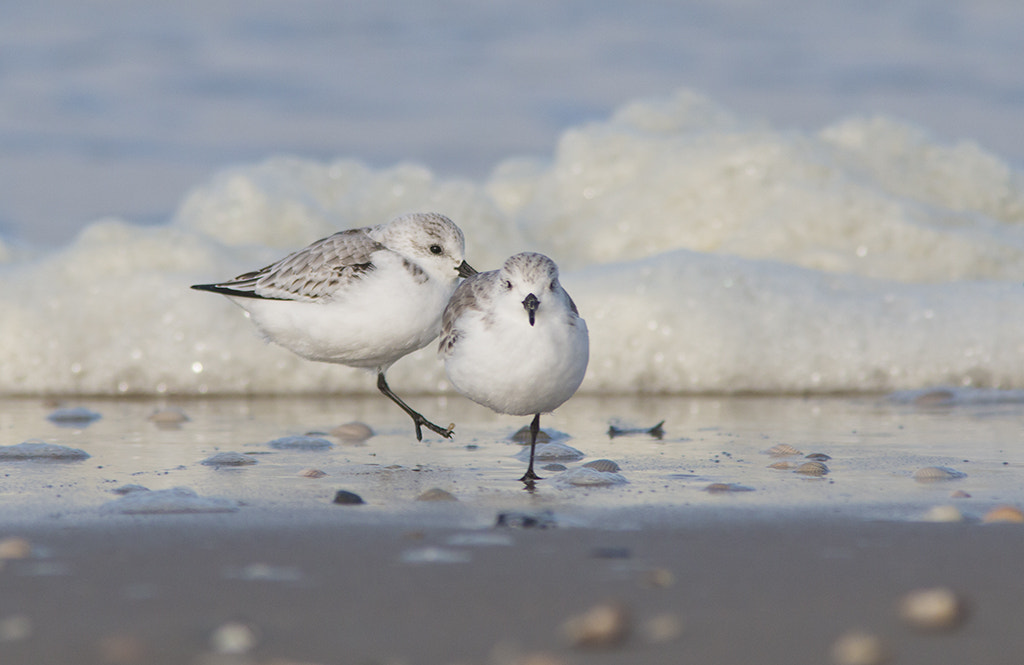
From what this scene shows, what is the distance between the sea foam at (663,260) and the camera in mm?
6934

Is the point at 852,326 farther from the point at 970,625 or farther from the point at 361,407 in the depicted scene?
the point at 970,625

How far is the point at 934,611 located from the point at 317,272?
291 centimetres

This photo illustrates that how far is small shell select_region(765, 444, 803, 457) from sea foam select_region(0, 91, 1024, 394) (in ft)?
8.67

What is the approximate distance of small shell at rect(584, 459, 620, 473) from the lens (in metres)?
3.83

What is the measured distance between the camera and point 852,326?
23.2 ft

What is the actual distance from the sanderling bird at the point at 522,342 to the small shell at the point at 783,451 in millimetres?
935

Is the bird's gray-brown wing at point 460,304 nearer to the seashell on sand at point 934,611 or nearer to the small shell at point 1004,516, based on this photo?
the small shell at point 1004,516

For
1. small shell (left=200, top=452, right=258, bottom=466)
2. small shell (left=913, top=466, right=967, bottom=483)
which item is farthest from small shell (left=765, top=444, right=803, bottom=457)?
small shell (left=200, top=452, right=258, bottom=466)

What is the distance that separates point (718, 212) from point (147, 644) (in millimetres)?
8306

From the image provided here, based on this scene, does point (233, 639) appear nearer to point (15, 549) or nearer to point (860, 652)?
point (15, 549)

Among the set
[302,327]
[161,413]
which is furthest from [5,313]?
[302,327]

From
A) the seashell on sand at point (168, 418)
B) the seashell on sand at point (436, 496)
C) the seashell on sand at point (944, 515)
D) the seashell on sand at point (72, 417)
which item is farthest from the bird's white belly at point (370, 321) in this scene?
the seashell on sand at point (944, 515)

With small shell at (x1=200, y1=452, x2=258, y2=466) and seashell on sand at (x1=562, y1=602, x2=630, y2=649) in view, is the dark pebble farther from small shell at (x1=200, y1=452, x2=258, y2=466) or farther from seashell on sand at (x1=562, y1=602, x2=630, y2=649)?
seashell on sand at (x1=562, y1=602, x2=630, y2=649)

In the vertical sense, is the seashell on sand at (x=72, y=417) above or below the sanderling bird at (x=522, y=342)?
below
